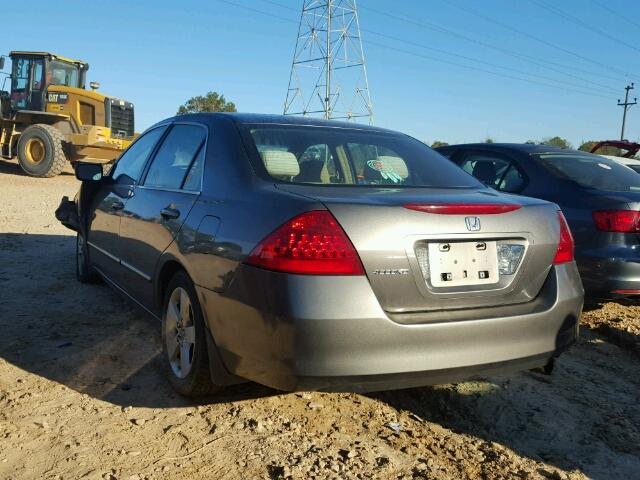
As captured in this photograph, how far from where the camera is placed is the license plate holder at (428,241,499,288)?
2.45m

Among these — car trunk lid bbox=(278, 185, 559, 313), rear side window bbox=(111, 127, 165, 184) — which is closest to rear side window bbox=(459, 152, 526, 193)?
car trunk lid bbox=(278, 185, 559, 313)

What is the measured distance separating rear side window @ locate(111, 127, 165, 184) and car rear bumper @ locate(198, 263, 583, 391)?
1892 millimetres

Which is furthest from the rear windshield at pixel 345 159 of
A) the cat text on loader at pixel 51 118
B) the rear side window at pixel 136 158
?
the cat text on loader at pixel 51 118

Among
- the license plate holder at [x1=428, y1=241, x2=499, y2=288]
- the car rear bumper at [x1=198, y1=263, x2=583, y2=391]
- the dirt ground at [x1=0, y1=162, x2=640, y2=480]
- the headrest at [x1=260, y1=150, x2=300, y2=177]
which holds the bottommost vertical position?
the dirt ground at [x1=0, y1=162, x2=640, y2=480]

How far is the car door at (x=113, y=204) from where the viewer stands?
13.8 feet

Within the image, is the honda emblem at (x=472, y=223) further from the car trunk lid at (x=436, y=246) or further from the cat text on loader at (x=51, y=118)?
the cat text on loader at (x=51, y=118)

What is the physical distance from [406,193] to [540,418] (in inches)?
55.8

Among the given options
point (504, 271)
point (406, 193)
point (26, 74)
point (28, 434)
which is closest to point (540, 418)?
point (504, 271)

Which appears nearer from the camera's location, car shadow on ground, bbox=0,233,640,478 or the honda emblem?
the honda emblem

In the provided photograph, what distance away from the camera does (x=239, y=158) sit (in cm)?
296

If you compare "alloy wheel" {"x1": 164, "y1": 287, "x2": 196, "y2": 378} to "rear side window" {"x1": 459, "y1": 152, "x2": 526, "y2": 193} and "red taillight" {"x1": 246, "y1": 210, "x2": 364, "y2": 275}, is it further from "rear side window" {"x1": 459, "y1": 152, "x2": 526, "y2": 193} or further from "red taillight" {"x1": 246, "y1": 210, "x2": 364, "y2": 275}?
"rear side window" {"x1": 459, "y1": 152, "x2": 526, "y2": 193}

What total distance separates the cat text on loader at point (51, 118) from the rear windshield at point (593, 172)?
570 inches

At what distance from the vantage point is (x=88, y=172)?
4797 mm

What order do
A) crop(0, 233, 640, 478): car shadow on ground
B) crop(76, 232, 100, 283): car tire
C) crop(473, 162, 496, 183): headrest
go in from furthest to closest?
crop(473, 162, 496, 183): headrest
crop(76, 232, 100, 283): car tire
crop(0, 233, 640, 478): car shadow on ground
